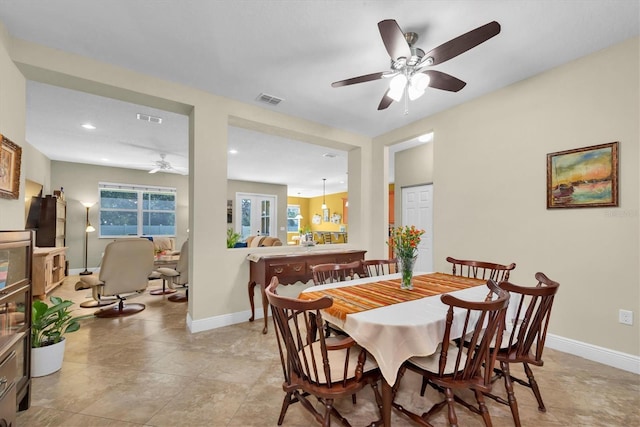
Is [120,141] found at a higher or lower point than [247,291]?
higher

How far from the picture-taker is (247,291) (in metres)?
3.46

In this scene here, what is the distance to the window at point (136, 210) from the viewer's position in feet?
23.1

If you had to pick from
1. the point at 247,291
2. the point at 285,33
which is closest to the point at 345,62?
the point at 285,33

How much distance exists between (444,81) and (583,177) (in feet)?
5.15

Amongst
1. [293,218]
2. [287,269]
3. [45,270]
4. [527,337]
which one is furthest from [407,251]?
[293,218]

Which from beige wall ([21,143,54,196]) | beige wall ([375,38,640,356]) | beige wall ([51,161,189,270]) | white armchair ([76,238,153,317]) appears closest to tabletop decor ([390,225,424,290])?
beige wall ([375,38,640,356])

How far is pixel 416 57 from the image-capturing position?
6.72ft

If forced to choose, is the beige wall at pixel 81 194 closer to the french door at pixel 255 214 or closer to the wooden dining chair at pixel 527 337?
the french door at pixel 255 214

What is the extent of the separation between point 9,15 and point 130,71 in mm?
794

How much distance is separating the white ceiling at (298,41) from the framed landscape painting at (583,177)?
862mm

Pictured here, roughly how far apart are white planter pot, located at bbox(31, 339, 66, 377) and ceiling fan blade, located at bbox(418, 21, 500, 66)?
11.5ft

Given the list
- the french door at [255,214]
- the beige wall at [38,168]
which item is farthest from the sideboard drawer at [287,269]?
the french door at [255,214]

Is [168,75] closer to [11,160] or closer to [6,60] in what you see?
[6,60]

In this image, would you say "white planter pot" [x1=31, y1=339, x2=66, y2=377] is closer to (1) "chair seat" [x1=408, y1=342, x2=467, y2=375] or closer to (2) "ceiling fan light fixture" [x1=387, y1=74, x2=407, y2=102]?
(1) "chair seat" [x1=408, y1=342, x2=467, y2=375]
